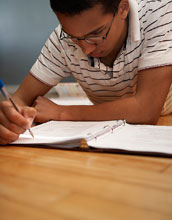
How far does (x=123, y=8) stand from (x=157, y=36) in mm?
174

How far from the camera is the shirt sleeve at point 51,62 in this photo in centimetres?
138

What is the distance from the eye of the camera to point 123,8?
43.6 inches

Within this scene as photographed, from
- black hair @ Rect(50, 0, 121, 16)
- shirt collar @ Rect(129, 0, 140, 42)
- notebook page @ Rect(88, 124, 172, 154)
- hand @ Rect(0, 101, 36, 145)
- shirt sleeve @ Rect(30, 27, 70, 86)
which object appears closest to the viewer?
notebook page @ Rect(88, 124, 172, 154)

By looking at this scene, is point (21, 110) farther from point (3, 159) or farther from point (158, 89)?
point (158, 89)

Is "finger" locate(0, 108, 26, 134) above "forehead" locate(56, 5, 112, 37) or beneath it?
beneath

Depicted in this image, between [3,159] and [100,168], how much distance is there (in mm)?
246

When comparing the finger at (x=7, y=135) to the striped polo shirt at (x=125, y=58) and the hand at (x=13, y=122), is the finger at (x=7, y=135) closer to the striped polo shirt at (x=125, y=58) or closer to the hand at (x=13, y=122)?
the hand at (x=13, y=122)

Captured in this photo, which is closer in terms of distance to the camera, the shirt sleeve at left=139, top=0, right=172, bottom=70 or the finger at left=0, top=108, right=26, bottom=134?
the finger at left=0, top=108, right=26, bottom=134

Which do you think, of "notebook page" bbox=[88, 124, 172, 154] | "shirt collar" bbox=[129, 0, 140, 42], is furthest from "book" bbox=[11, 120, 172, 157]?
"shirt collar" bbox=[129, 0, 140, 42]

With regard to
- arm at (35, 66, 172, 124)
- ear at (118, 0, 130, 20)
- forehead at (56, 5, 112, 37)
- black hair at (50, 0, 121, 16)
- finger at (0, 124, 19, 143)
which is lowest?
arm at (35, 66, 172, 124)

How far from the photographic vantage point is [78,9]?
3.11 feet

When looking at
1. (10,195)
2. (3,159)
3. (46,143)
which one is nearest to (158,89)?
(46,143)

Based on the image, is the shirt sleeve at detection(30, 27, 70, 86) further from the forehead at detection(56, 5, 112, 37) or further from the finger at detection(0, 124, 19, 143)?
the finger at detection(0, 124, 19, 143)

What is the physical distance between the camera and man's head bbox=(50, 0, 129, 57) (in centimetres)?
96
